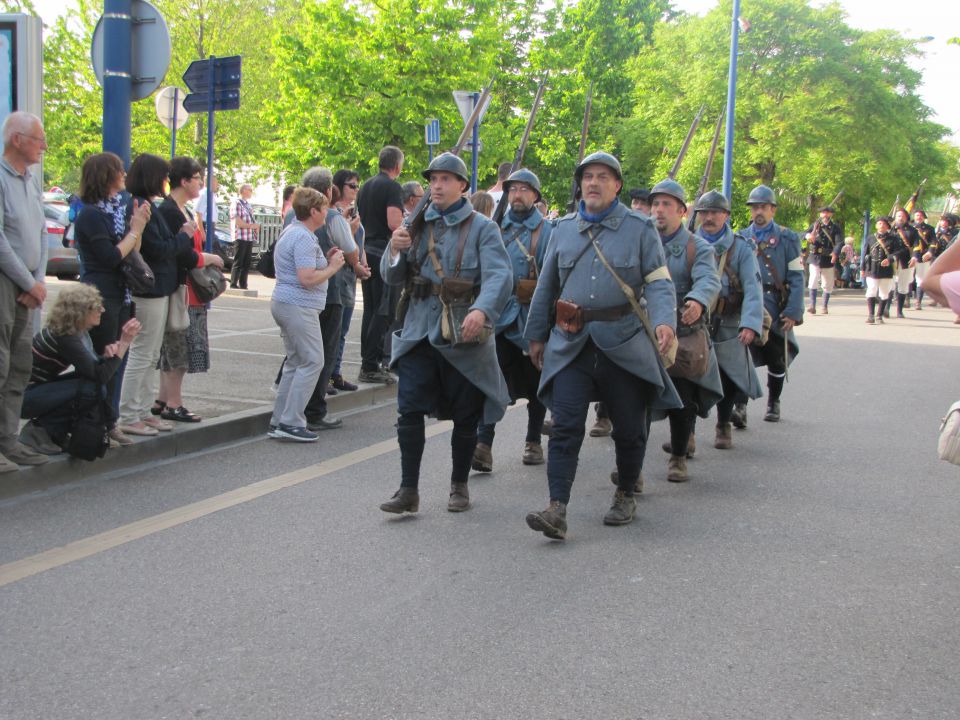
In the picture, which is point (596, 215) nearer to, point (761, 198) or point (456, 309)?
point (456, 309)

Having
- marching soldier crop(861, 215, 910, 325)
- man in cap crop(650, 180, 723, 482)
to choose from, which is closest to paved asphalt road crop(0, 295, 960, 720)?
man in cap crop(650, 180, 723, 482)

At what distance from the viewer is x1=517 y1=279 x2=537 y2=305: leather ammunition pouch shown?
24.1 ft

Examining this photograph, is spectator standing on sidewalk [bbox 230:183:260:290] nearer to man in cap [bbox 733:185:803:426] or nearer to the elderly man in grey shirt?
man in cap [bbox 733:185:803:426]

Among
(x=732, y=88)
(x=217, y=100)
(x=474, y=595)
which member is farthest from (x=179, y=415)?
(x=732, y=88)

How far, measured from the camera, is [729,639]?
4133 mm

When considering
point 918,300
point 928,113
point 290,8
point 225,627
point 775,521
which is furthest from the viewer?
point 290,8

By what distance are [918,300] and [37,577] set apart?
2381 centimetres

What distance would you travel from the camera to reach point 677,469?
6.95 m

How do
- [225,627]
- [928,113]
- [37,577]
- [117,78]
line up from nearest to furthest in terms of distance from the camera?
[225,627], [37,577], [117,78], [928,113]

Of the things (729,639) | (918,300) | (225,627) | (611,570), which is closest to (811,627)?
(729,639)

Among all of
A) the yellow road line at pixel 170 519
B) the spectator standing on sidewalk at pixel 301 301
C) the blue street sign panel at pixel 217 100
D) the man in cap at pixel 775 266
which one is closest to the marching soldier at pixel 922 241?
the man in cap at pixel 775 266

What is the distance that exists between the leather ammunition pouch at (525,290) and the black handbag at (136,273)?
2.33 m

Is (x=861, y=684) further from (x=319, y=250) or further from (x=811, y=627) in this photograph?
(x=319, y=250)

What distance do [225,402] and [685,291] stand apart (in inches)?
144
